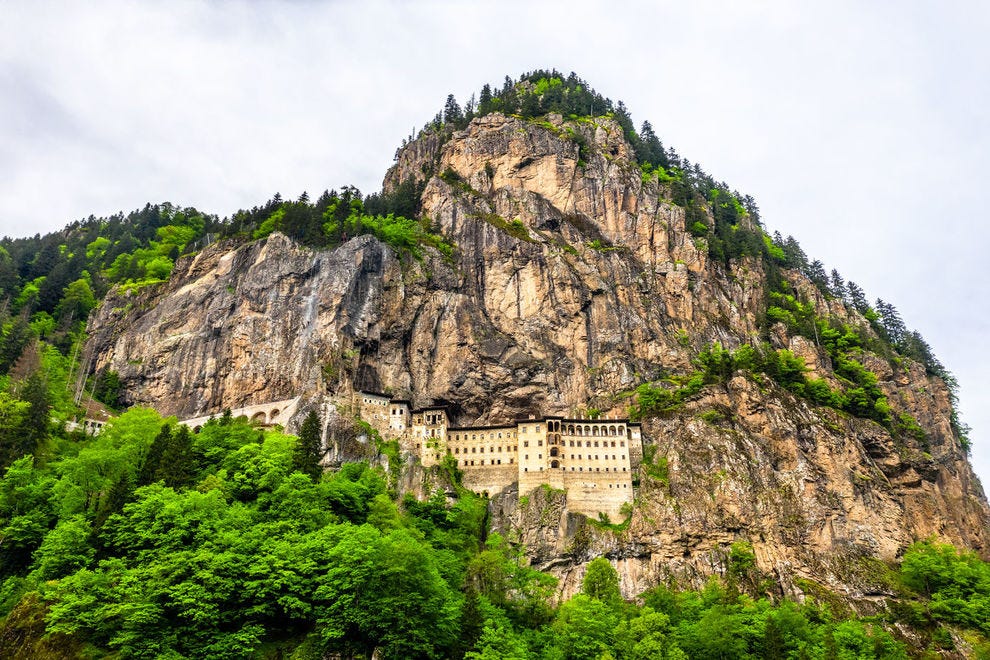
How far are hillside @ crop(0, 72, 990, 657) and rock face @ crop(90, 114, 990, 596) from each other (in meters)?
0.34

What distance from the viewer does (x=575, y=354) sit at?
287 ft

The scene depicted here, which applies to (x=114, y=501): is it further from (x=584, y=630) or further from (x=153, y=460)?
(x=584, y=630)

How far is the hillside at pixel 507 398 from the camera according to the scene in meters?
47.4

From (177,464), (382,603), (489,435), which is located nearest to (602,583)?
→ (489,435)

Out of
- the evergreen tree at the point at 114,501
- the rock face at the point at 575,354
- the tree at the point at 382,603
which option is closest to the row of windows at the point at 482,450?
the rock face at the point at 575,354

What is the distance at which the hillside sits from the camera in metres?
47.4

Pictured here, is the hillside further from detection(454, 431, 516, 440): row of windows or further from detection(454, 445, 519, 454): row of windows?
detection(454, 431, 516, 440): row of windows

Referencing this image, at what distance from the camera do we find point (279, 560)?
42.4 m

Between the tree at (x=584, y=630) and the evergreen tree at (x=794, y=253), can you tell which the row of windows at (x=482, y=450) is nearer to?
the tree at (x=584, y=630)

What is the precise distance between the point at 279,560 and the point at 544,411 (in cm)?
4532

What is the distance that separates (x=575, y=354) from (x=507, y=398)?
10.0 metres

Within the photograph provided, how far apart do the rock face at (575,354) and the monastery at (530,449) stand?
6.80 ft

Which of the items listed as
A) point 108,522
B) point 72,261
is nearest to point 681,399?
point 108,522

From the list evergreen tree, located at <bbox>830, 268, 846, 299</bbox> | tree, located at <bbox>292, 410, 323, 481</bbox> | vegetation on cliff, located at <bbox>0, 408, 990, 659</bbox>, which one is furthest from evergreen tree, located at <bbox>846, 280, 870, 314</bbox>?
tree, located at <bbox>292, 410, 323, 481</bbox>
